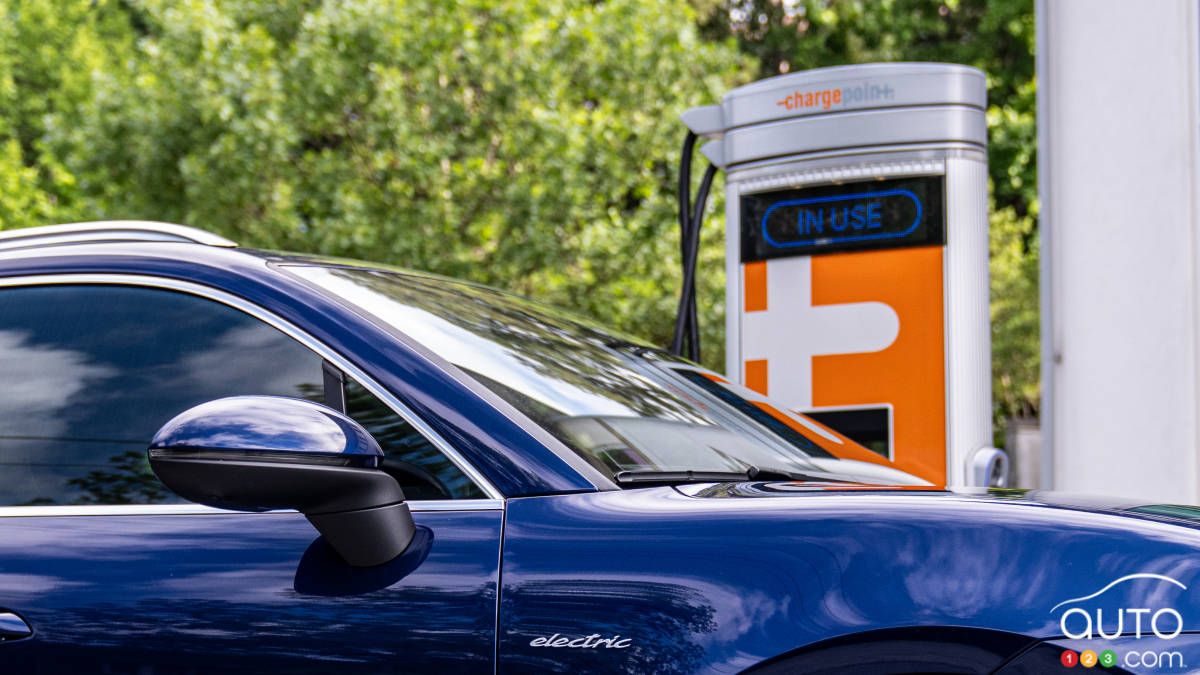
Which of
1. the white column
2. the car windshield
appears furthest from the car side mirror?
the white column

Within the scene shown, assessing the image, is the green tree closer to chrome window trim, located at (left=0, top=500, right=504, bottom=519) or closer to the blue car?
the blue car

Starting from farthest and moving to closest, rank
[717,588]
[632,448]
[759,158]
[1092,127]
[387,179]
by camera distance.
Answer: [387,179]
[759,158]
[1092,127]
[632,448]
[717,588]

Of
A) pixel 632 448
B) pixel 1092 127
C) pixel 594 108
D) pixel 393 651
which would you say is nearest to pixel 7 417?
pixel 393 651

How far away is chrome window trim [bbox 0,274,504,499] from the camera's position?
1.80 meters

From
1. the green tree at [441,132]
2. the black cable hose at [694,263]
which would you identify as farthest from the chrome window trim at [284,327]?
the green tree at [441,132]

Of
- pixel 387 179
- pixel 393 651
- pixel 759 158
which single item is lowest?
pixel 393 651

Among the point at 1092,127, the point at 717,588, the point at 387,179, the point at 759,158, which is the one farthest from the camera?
the point at 387,179

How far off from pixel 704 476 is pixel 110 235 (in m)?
1.19

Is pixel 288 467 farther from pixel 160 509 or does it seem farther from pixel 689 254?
pixel 689 254

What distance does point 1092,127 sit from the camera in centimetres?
409

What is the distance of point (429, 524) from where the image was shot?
174 centimetres

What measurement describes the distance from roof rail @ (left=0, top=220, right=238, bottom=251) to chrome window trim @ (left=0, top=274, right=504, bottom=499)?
140mm

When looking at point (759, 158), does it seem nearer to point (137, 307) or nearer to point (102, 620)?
point (137, 307)

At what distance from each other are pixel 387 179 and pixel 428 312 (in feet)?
38.5
